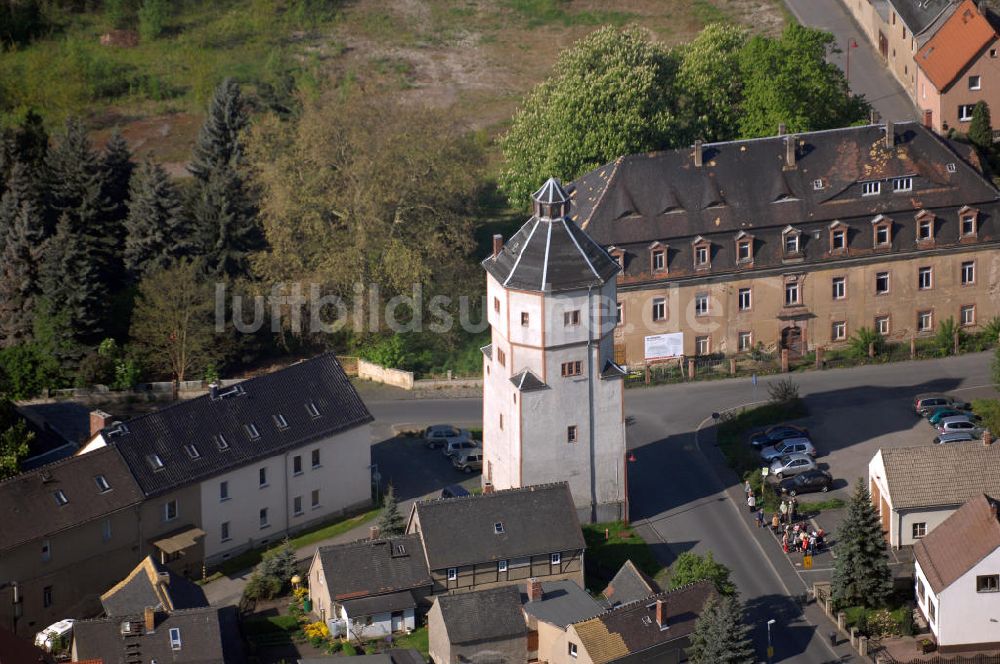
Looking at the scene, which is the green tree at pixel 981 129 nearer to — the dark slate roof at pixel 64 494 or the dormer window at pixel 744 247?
the dormer window at pixel 744 247

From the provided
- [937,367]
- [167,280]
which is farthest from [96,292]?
[937,367]

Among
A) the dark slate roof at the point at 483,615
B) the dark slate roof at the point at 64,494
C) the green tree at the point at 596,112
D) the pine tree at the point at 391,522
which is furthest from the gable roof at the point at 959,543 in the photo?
the green tree at the point at 596,112

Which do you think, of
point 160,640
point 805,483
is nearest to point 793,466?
point 805,483

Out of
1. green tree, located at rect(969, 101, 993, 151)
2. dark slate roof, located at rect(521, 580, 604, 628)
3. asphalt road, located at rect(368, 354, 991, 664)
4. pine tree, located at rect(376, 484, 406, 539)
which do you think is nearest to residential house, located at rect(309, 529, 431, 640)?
pine tree, located at rect(376, 484, 406, 539)

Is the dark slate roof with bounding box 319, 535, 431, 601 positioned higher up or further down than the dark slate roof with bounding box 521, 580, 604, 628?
higher up

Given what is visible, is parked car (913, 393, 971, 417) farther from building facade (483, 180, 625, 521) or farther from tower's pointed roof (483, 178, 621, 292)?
tower's pointed roof (483, 178, 621, 292)

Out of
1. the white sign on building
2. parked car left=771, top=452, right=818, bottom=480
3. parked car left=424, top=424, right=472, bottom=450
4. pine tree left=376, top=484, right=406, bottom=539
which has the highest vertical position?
the white sign on building
